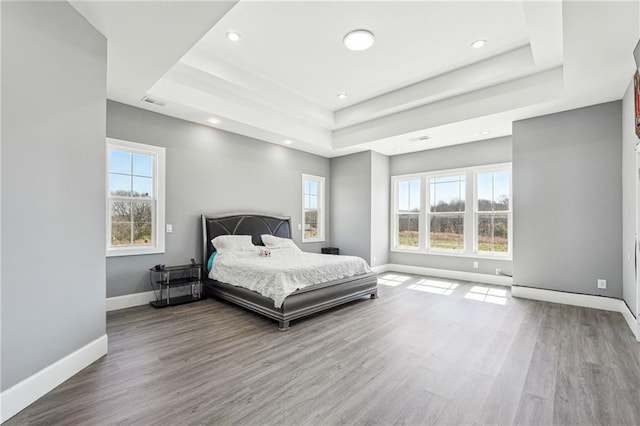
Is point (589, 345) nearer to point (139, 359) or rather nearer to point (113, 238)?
point (139, 359)

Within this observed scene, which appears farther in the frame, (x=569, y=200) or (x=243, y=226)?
(x=243, y=226)

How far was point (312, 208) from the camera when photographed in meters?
7.06

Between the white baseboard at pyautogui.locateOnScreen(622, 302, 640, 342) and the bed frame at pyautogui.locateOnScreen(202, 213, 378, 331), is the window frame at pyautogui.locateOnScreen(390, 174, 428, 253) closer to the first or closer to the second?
the bed frame at pyautogui.locateOnScreen(202, 213, 378, 331)

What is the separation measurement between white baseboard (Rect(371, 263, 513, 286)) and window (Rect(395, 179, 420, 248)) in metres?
0.53

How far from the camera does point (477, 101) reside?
4527 millimetres

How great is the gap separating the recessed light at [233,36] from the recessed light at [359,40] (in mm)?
1245

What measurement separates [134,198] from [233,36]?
2.65 metres

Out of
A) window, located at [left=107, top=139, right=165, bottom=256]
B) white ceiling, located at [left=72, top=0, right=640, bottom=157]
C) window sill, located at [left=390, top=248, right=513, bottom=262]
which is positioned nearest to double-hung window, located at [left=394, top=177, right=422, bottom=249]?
window sill, located at [left=390, top=248, right=513, bottom=262]

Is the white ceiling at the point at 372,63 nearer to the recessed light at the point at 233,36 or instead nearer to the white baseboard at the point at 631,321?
the recessed light at the point at 233,36

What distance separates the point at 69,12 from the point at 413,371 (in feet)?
13.0

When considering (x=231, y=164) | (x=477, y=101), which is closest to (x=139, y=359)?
(x=231, y=164)

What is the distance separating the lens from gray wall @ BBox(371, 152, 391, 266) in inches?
265

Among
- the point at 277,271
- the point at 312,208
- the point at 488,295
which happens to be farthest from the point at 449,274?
the point at 277,271

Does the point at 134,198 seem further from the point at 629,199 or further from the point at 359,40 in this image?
the point at 629,199
